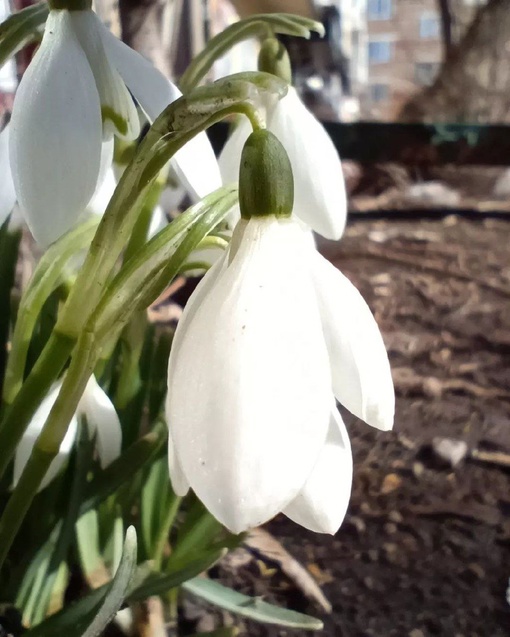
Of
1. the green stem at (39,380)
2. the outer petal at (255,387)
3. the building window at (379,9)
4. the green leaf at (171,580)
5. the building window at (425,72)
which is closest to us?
the outer petal at (255,387)

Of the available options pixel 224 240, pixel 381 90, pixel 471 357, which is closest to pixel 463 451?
pixel 471 357

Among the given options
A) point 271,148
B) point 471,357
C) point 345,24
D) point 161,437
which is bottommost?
point 471,357

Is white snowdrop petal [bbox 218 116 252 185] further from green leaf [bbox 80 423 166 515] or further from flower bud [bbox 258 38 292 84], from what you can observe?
green leaf [bbox 80 423 166 515]

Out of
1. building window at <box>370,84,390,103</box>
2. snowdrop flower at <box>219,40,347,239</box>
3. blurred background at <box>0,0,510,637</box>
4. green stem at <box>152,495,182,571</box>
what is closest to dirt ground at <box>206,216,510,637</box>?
blurred background at <box>0,0,510,637</box>

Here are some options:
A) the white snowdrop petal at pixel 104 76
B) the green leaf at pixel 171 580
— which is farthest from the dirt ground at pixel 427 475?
the white snowdrop petal at pixel 104 76

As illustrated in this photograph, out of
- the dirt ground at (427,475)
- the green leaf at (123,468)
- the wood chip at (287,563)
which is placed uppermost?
Answer: the green leaf at (123,468)

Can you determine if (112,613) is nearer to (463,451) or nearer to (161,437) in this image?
(161,437)

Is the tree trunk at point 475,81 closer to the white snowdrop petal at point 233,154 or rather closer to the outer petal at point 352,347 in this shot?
the white snowdrop petal at point 233,154
